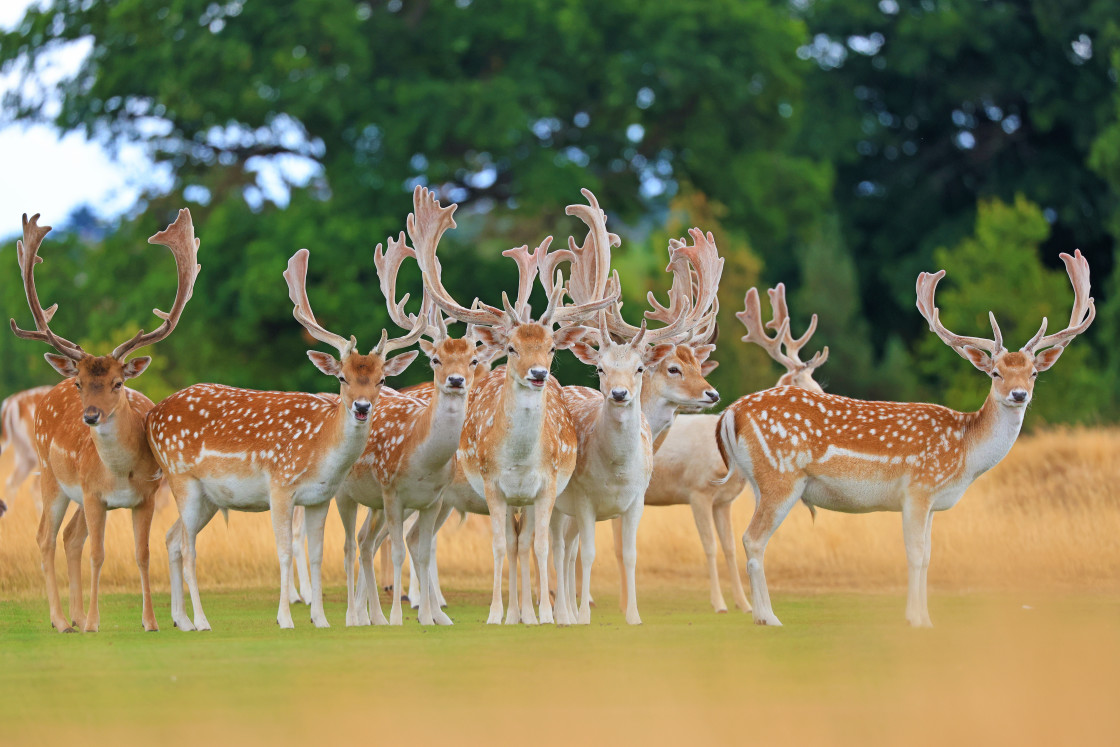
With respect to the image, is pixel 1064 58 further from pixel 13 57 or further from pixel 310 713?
pixel 310 713

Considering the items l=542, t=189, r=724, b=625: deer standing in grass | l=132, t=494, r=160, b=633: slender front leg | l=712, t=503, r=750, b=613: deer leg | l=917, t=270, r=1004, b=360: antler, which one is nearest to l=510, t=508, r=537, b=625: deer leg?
l=542, t=189, r=724, b=625: deer standing in grass

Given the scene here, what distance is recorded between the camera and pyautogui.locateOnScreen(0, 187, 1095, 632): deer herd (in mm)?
11000

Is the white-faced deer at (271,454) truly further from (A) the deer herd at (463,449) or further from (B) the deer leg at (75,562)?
(B) the deer leg at (75,562)

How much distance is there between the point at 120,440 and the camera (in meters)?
11.2

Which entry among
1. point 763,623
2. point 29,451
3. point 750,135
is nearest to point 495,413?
point 763,623

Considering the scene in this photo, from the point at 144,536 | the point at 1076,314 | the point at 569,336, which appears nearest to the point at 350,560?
the point at 144,536

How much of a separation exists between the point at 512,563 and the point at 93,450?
10.0ft

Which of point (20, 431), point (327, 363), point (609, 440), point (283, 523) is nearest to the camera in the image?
point (283, 523)

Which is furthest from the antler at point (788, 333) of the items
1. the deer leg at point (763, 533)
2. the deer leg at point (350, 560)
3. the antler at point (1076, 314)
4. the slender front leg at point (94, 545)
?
the slender front leg at point (94, 545)

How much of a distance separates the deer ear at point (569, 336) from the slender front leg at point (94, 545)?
3.41m

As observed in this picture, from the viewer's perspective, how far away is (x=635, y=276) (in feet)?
163

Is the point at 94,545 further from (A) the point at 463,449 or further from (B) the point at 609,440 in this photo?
(B) the point at 609,440

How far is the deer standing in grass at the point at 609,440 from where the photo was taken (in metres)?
A: 11.1

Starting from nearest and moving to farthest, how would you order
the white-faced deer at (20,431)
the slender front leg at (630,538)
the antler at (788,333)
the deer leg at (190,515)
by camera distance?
the deer leg at (190,515)
the slender front leg at (630,538)
the antler at (788,333)
the white-faced deer at (20,431)
